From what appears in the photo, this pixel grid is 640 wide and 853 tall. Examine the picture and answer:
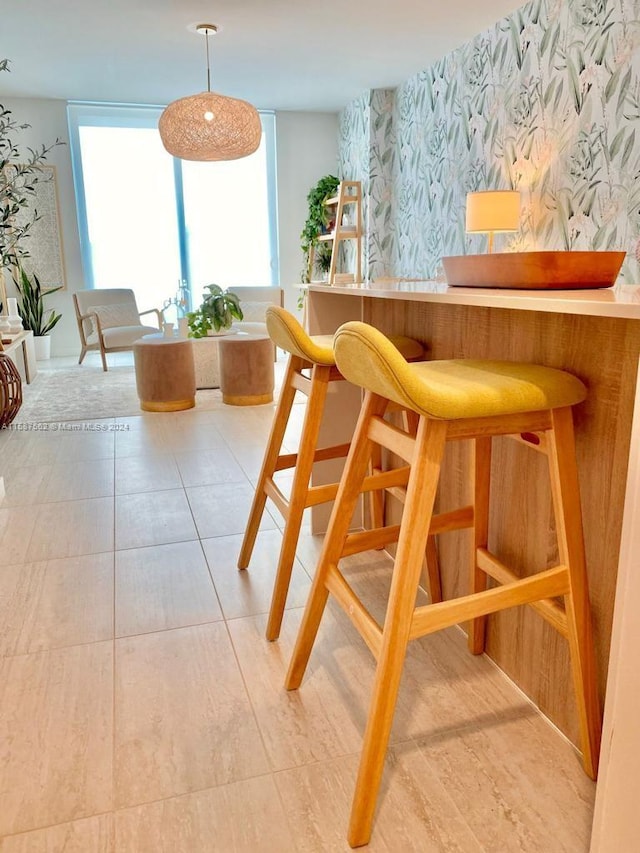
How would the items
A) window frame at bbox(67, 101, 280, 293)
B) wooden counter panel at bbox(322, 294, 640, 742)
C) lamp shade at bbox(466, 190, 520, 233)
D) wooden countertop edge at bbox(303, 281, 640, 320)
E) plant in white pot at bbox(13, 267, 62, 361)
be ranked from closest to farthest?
1. wooden countertop edge at bbox(303, 281, 640, 320)
2. wooden counter panel at bbox(322, 294, 640, 742)
3. lamp shade at bbox(466, 190, 520, 233)
4. plant in white pot at bbox(13, 267, 62, 361)
5. window frame at bbox(67, 101, 280, 293)

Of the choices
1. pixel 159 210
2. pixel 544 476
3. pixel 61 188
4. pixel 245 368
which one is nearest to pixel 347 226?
pixel 159 210

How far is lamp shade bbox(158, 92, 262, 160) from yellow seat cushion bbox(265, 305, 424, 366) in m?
3.27

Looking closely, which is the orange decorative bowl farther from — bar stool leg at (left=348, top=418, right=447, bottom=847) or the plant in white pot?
the plant in white pot

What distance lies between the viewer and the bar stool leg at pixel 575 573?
1.12 metres

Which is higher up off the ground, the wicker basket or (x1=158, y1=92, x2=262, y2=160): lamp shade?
(x1=158, y1=92, x2=262, y2=160): lamp shade

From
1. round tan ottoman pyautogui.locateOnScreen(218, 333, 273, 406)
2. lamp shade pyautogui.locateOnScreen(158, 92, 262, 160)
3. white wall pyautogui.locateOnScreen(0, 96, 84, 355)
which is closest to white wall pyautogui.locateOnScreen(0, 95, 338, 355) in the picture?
white wall pyautogui.locateOnScreen(0, 96, 84, 355)

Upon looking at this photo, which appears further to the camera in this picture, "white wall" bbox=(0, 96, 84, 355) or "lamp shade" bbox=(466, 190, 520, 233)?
"white wall" bbox=(0, 96, 84, 355)

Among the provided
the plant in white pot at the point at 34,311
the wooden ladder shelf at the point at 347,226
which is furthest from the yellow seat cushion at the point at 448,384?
the plant in white pot at the point at 34,311

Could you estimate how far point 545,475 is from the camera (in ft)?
4.29

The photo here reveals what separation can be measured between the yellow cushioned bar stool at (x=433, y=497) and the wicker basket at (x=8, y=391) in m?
2.91

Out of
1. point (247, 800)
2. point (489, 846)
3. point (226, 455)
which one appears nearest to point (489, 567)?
point (489, 846)

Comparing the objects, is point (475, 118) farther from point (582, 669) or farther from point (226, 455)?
point (582, 669)

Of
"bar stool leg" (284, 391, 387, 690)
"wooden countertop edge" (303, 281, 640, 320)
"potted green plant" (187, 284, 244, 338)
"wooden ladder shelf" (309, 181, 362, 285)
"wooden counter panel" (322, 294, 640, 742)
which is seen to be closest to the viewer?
"wooden countertop edge" (303, 281, 640, 320)

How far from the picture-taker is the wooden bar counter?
0.87 metres
